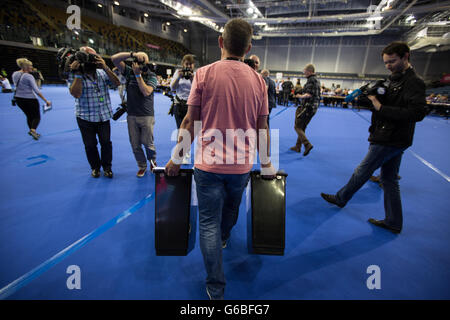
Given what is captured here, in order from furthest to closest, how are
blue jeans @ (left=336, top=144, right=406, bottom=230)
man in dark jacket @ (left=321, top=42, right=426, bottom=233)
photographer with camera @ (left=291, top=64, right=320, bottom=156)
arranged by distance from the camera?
photographer with camera @ (left=291, top=64, right=320, bottom=156) < blue jeans @ (left=336, top=144, right=406, bottom=230) < man in dark jacket @ (left=321, top=42, right=426, bottom=233)

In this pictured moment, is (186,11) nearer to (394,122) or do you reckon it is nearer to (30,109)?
(30,109)

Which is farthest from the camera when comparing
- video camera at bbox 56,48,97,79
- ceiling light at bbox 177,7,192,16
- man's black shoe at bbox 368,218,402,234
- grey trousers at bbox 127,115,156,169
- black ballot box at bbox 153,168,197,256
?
ceiling light at bbox 177,7,192,16

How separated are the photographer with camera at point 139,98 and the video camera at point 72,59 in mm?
284

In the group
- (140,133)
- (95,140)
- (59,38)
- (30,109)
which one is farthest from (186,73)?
(59,38)

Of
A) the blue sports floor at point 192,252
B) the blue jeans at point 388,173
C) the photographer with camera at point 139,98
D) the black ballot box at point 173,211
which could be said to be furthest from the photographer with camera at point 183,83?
the blue jeans at point 388,173

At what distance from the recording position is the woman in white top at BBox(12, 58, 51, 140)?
4.59 meters

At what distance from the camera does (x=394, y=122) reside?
6.69 feet

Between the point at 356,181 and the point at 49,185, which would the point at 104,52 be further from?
the point at 356,181

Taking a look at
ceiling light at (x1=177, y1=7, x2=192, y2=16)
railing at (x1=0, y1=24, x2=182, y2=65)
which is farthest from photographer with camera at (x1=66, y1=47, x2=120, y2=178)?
railing at (x1=0, y1=24, x2=182, y2=65)

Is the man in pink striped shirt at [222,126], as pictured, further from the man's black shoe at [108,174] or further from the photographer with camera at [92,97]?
the man's black shoe at [108,174]

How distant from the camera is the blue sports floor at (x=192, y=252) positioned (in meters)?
1.61

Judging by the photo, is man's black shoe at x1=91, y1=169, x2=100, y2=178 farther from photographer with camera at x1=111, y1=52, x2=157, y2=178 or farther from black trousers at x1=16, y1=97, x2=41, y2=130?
black trousers at x1=16, y1=97, x2=41, y2=130

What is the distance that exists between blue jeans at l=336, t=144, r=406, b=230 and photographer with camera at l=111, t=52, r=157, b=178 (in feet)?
9.53
